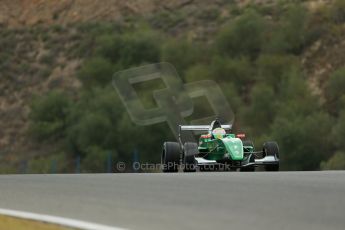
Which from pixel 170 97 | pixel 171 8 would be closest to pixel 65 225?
pixel 170 97

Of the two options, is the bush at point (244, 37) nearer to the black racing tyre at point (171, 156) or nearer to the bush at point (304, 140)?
the bush at point (304, 140)

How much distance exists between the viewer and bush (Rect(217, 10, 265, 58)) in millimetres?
61688

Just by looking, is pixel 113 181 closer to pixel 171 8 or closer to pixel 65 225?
pixel 65 225

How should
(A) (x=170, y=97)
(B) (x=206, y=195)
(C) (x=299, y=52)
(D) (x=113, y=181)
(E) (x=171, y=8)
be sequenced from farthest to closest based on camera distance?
(E) (x=171, y=8)
(C) (x=299, y=52)
(A) (x=170, y=97)
(D) (x=113, y=181)
(B) (x=206, y=195)

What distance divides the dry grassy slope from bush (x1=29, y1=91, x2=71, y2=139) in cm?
136

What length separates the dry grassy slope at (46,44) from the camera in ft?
210

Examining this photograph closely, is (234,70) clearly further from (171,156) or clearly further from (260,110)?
(171,156)

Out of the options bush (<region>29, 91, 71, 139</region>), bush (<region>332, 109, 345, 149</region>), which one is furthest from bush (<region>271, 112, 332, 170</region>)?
bush (<region>29, 91, 71, 139</region>)

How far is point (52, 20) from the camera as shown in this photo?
245ft

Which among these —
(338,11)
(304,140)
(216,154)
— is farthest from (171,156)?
(338,11)

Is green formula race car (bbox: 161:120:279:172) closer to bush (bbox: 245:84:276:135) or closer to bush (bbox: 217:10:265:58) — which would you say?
bush (bbox: 245:84:276:135)

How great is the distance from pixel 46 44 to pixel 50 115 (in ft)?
34.5

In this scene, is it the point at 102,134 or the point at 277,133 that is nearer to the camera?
the point at 277,133

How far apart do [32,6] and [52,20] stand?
2.46 m
